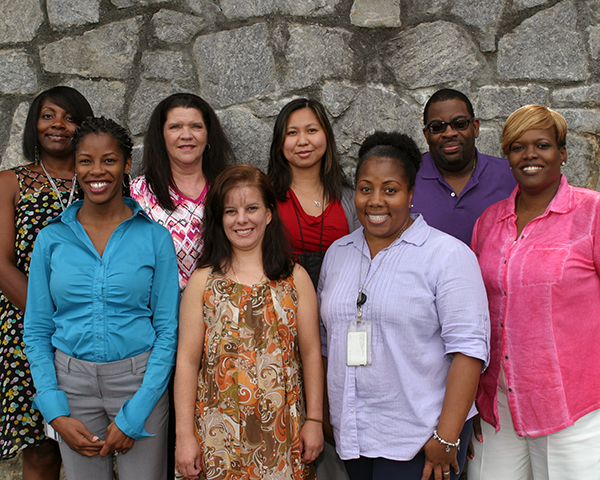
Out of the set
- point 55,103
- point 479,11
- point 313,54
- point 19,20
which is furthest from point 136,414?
point 479,11

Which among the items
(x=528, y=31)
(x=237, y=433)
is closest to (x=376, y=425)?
(x=237, y=433)

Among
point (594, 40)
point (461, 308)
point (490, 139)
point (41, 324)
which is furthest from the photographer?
point (490, 139)

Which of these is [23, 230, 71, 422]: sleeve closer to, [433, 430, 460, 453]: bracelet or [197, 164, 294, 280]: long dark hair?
[197, 164, 294, 280]: long dark hair

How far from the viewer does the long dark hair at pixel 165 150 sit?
244 centimetres

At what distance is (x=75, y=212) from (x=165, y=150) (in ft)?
2.12

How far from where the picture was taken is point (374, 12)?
118 inches

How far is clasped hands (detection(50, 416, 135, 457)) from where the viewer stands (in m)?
1.88

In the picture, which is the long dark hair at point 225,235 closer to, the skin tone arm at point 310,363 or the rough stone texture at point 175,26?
the skin tone arm at point 310,363

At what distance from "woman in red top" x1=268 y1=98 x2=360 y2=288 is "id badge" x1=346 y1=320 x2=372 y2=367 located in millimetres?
680

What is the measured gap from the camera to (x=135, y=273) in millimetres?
1964

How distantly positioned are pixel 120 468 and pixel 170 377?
0.39 meters

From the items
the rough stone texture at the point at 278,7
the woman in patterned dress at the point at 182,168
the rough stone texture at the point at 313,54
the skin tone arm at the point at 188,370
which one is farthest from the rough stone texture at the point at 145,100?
the skin tone arm at the point at 188,370

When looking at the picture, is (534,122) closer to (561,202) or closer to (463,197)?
(561,202)

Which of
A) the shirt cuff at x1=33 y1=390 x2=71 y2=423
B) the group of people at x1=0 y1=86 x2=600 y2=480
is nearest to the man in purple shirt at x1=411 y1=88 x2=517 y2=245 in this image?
the group of people at x1=0 y1=86 x2=600 y2=480
